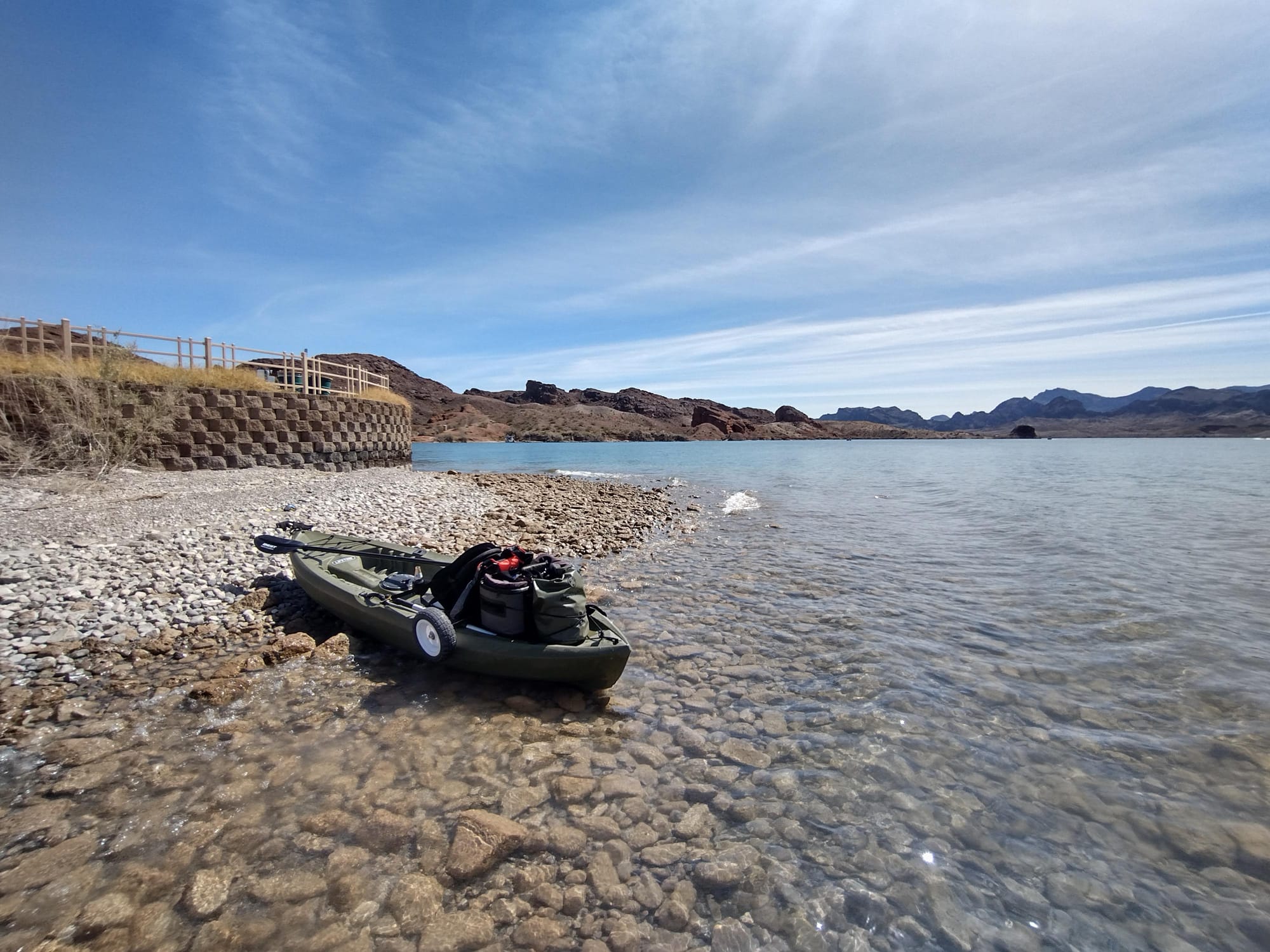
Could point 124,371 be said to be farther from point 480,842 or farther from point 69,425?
point 480,842

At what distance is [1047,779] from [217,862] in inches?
220

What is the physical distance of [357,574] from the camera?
7.16 m

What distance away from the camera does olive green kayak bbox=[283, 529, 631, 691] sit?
518 cm

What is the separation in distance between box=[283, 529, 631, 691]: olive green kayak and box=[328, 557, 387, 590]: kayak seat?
0.01 metres

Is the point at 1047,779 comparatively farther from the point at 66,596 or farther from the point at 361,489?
the point at 361,489

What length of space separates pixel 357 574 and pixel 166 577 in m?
2.45

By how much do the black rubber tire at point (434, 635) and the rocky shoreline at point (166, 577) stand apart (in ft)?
4.05

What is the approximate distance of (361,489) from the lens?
611 inches

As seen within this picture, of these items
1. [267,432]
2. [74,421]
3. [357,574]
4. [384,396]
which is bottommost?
[357,574]

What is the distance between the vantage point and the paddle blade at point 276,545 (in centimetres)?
796

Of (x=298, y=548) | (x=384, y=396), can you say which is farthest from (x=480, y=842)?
(x=384, y=396)

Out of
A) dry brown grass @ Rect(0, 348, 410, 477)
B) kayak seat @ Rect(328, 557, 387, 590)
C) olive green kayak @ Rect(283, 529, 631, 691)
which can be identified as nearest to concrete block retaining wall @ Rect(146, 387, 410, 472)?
dry brown grass @ Rect(0, 348, 410, 477)

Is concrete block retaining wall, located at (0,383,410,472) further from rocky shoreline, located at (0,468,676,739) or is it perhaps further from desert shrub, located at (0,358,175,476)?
rocky shoreline, located at (0,468,676,739)

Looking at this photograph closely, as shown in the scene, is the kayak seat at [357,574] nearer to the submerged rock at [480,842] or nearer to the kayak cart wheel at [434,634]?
the kayak cart wheel at [434,634]
